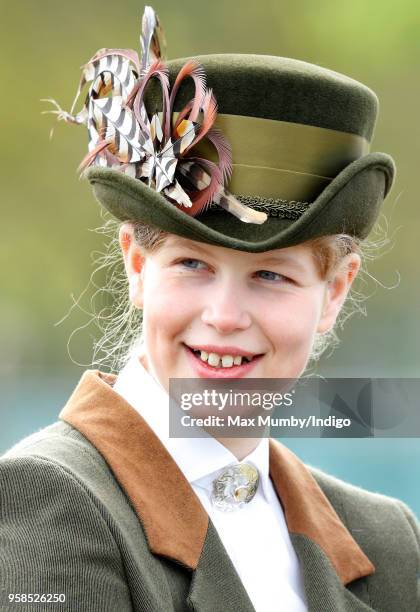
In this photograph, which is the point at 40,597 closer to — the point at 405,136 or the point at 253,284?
the point at 253,284

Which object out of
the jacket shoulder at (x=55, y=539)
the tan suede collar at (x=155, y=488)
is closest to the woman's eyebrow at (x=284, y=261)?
the tan suede collar at (x=155, y=488)

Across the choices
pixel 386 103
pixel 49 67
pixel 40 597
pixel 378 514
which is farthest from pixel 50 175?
pixel 40 597

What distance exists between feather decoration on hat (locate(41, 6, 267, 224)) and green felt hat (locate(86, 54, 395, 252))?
0.07 ft

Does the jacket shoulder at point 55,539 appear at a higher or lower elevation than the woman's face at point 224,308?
lower

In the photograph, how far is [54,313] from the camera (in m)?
7.93

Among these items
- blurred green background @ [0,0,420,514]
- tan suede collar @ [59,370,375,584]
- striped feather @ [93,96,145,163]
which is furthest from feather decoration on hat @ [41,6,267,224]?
blurred green background @ [0,0,420,514]

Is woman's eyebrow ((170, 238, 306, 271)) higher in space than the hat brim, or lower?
lower

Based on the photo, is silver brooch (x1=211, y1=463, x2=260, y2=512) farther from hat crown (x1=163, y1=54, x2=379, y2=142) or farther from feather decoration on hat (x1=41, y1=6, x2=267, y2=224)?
hat crown (x1=163, y1=54, x2=379, y2=142)

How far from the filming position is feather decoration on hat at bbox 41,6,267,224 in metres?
2.16

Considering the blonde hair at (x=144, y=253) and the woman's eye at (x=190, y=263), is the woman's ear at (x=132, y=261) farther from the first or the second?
the woman's eye at (x=190, y=263)

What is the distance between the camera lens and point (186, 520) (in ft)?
7.09

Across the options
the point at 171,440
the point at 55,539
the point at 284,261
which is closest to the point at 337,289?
the point at 284,261

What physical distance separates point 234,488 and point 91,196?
5.82 meters

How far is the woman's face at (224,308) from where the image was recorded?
2195 millimetres
